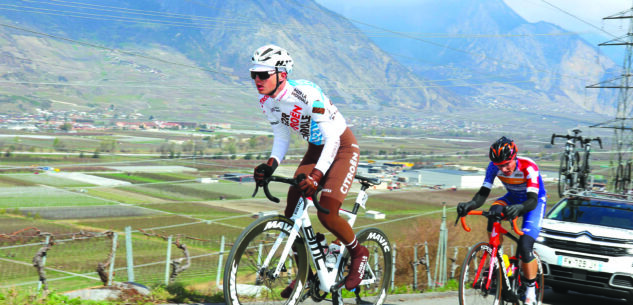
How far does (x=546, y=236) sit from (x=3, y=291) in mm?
7113

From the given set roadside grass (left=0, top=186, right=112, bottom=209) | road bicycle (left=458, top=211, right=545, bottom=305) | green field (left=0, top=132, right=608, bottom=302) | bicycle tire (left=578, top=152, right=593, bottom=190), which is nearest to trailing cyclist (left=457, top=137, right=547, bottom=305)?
road bicycle (left=458, top=211, right=545, bottom=305)

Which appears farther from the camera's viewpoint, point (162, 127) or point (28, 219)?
point (162, 127)

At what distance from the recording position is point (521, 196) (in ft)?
22.5

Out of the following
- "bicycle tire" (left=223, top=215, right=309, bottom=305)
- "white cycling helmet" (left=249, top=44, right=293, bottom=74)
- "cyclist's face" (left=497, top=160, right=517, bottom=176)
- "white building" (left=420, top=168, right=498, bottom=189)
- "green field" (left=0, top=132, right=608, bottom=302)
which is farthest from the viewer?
"white building" (left=420, top=168, right=498, bottom=189)

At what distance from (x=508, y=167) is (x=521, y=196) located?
2.02 feet

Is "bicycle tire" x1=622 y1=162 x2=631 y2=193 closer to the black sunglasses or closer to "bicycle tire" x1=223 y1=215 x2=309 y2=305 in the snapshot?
"bicycle tire" x1=223 y1=215 x2=309 y2=305

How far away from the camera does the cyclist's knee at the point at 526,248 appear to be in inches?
264

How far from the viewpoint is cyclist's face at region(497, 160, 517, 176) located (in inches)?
252

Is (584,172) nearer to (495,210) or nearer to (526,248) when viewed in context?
(526,248)

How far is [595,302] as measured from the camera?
33.9 ft

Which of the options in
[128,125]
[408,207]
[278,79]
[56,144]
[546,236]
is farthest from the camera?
[128,125]

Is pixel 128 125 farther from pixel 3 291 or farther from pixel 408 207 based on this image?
pixel 3 291

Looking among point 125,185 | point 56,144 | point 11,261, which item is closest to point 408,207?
point 125,185

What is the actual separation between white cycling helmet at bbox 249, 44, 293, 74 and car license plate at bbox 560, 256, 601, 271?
5.64m
